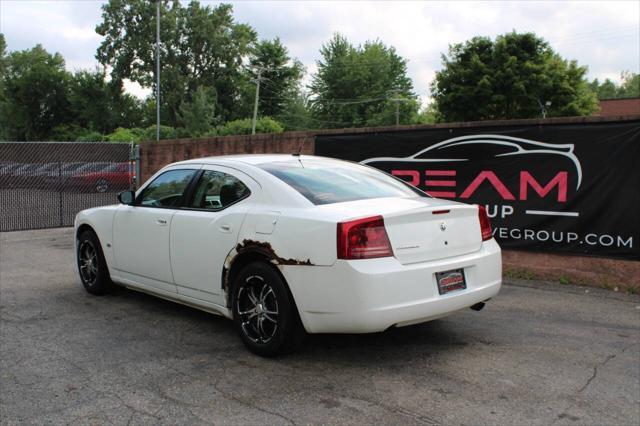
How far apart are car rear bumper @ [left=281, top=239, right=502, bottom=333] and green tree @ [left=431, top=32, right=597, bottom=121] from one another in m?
36.1

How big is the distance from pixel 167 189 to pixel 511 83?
119ft

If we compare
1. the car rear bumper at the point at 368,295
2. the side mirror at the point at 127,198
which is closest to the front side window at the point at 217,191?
the car rear bumper at the point at 368,295

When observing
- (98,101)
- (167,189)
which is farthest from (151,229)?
(98,101)

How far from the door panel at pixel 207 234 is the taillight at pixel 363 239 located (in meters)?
1.02

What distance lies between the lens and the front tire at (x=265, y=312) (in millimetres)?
4105

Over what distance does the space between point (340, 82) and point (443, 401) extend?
64.6 meters

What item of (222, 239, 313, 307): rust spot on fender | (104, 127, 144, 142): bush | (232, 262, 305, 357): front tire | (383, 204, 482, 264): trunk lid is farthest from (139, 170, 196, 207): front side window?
(104, 127, 144, 142): bush

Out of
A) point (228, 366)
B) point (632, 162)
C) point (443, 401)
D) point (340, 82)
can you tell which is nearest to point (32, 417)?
point (228, 366)

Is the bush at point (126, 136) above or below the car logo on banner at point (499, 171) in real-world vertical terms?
above

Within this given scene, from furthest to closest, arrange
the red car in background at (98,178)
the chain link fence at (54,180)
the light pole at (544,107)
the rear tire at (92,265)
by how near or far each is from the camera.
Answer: the light pole at (544,107)
the red car in background at (98,178)
the chain link fence at (54,180)
the rear tire at (92,265)

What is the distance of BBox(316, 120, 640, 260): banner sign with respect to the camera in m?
6.72

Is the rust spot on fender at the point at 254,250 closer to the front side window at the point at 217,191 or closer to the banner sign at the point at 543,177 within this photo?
the front side window at the point at 217,191

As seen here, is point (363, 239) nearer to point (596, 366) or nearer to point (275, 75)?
point (596, 366)

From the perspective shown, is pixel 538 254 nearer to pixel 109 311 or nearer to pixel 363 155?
pixel 363 155
